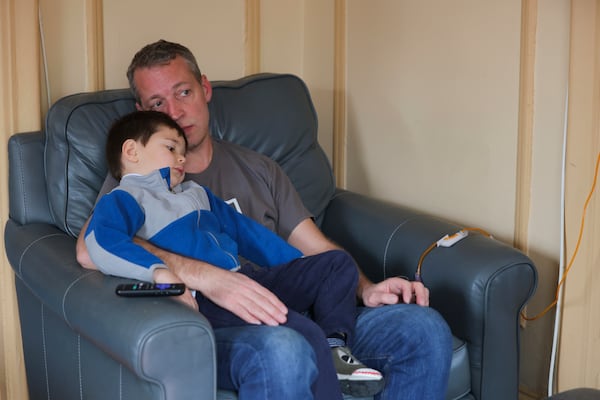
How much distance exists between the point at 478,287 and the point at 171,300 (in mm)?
759

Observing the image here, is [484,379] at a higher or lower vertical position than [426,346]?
lower

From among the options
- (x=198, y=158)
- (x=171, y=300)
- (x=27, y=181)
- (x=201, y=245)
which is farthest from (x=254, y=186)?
(x=171, y=300)

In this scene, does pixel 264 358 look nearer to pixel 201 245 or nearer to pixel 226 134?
pixel 201 245

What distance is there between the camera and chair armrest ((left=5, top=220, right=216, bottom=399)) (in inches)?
57.3

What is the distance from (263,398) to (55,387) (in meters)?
0.77

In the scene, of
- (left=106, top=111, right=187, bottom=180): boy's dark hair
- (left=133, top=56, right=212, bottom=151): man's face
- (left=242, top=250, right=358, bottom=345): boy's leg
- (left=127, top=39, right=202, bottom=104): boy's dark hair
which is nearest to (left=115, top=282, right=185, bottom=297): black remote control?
(left=242, top=250, right=358, bottom=345): boy's leg

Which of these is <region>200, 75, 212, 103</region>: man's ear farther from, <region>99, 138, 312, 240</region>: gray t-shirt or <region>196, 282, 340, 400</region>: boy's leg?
<region>196, 282, 340, 400</region>: boy's leg

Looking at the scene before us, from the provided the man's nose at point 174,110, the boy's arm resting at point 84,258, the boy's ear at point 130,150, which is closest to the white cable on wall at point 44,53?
the man's nose at point 174,110

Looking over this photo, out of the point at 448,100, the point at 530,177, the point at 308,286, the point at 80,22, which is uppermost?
the point at 80,22

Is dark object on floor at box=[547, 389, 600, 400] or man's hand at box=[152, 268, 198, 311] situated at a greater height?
man's hand at box=[152, 268, 198, 311]

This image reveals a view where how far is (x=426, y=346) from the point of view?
5.90 feet

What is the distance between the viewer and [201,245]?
6.11 ft

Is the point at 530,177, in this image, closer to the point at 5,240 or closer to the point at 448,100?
the point at 448,100

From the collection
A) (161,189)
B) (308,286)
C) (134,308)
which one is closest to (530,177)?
(308,286)
